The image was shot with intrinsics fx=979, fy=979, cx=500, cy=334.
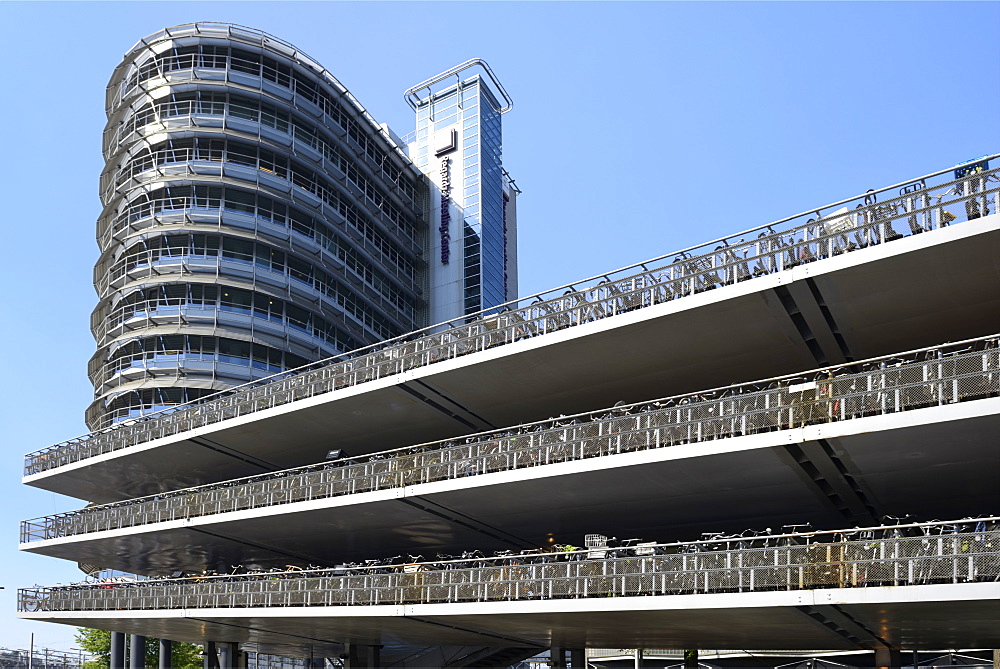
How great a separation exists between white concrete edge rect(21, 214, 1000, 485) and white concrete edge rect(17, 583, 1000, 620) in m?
7.54

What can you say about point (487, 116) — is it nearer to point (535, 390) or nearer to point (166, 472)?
point (166, 472)

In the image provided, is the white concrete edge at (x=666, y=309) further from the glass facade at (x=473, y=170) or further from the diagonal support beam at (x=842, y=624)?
the glass facade at (x=473, y=170)

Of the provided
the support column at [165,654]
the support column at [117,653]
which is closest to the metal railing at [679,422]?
the support column at [165,654]

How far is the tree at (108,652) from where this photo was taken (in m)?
59.2

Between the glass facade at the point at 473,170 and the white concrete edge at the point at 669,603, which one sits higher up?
the glass facade at the point at 473,170

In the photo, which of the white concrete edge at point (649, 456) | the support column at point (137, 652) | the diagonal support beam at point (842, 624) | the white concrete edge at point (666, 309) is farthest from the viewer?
the support column at point (137, 652)

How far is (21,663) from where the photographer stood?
6569 centimetres

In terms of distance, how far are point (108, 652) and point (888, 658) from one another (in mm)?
47812

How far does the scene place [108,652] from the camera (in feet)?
198

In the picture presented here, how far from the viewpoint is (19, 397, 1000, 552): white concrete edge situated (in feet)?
70.9

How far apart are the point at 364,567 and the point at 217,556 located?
651 inches

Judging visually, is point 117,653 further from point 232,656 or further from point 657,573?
point 657,573

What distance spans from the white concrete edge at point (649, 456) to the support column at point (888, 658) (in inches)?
429

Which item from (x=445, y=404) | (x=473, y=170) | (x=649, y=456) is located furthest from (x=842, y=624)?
(x=473, y=170)
